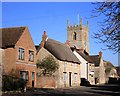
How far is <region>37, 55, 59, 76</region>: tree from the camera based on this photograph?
50500mm

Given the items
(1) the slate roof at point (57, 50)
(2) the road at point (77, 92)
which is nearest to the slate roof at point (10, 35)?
(2) the road at point (77, 92)

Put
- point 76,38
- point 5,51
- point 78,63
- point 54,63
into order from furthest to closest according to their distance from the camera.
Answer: point 76,38
point 78,63
point 54,63
point 5,51

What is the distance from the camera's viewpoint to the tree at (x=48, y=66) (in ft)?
166

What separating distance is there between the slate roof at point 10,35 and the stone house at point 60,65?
10421 mm

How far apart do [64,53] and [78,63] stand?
666 cm

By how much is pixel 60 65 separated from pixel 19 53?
1255cm

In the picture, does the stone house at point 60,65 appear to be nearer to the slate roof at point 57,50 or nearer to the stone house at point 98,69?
the slate roof at point 57,50

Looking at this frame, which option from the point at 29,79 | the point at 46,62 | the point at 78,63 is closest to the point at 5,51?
the point at 29,79

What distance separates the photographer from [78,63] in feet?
204

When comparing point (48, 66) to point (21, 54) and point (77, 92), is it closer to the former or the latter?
point (21, 54)

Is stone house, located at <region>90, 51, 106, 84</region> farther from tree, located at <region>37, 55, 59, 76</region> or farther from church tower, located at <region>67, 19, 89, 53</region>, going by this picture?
church tower, located at <region>67, 19, 89, 53</region>

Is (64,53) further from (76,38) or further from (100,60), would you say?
(76,38)

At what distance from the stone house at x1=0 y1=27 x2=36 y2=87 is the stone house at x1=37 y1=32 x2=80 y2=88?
652 centimetres

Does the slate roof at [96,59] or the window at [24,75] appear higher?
the slate roof at [96,59]
